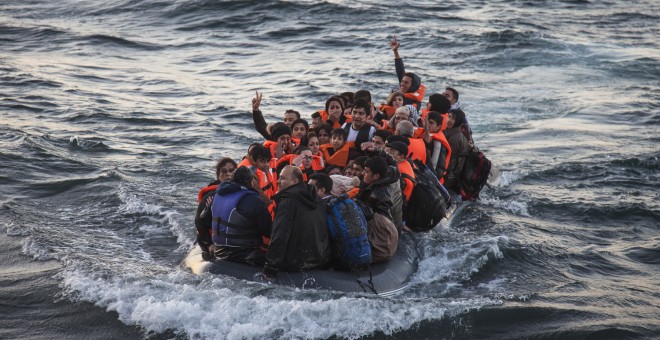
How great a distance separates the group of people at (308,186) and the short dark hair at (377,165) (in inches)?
0.4

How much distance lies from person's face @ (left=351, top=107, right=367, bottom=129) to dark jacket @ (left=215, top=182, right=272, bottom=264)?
113 inches

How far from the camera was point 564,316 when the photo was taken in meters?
8.23

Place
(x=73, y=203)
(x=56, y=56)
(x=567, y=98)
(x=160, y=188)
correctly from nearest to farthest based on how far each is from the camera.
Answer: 1. (x=73, y=203)
2. (x=160, y=188)
3. (x=567, y=98)
4. (x=56, y=56)

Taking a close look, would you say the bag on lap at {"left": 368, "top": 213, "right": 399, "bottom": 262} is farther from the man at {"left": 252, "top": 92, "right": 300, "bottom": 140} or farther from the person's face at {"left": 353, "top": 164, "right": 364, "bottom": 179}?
the man at {"left": 252, "top": 92, "right": 300, "bottom": 140}

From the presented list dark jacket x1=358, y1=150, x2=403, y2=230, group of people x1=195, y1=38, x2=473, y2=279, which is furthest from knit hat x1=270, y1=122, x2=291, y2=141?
dark jacket x1=358, y1=150, x2=403, y2=230

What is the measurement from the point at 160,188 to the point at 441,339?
245 inches

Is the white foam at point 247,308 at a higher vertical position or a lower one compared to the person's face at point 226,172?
lower

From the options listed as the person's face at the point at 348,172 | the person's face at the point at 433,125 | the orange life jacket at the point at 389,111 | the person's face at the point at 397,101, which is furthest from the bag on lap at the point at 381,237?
the person's face at the point at 397,101

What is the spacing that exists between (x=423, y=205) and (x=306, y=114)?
28.8 ft

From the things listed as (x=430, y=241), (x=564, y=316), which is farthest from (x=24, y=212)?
(x=564, y=316)

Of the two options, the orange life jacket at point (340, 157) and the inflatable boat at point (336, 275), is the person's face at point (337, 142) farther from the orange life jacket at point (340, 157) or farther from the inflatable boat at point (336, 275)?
the inflatable boat at point (336, 275)

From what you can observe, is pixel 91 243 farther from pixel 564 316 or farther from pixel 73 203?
pixel 564 316

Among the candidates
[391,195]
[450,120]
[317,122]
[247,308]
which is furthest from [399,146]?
[247,308]

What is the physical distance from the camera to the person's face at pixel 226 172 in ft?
27.2
